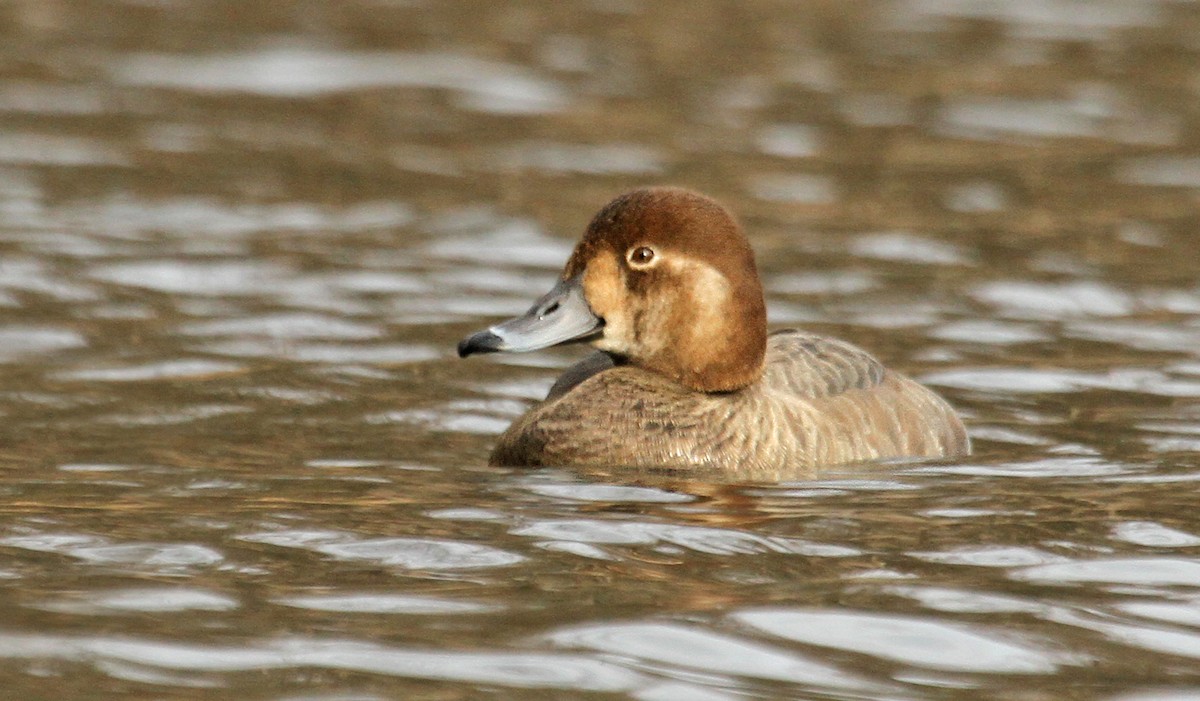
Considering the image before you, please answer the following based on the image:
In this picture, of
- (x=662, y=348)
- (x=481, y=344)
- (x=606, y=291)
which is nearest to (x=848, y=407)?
(x=662, y=348)

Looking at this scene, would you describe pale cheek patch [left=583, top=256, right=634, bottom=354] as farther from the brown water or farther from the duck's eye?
the brown water

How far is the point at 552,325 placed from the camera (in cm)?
687

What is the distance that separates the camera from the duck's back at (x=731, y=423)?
688 centimetres

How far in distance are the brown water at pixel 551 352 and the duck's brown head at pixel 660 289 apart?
51 cm

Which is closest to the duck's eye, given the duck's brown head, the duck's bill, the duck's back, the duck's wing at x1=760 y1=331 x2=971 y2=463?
the duck's brown head

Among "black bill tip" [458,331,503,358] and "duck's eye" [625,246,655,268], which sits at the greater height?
"duck's eye" [625,246,655,268]

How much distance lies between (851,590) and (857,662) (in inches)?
22.1

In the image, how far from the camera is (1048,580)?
218 inches

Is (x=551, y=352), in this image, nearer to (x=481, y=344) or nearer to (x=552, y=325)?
(x=552, y=325)

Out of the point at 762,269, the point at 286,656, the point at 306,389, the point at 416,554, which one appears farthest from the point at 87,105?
the point at 286,656

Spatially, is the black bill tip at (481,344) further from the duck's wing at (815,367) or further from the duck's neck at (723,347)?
the duck's wing at (815,367)

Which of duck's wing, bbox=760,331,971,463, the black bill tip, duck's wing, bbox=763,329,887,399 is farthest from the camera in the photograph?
duck's wing, bbox=763,329,887,399

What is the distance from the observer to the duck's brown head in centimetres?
688

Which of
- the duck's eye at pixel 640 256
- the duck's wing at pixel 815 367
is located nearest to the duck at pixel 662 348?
the duck's eye at pixel 640 256
